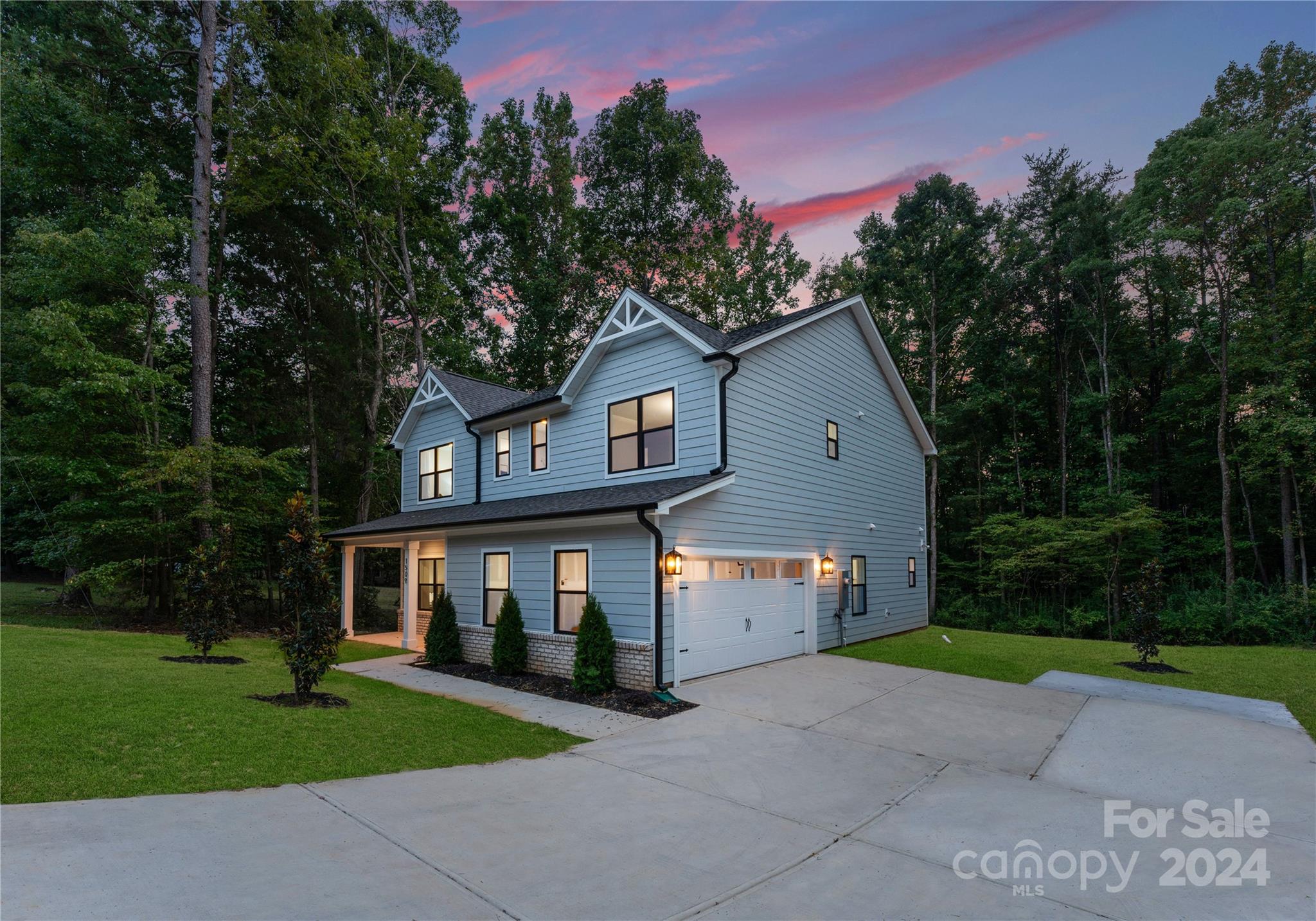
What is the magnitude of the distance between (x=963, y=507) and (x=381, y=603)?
24.3 meters

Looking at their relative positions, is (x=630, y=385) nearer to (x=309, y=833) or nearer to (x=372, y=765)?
(x=372, y=765)

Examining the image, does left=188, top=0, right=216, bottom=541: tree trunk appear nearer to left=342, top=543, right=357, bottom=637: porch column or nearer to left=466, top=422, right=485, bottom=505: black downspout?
left=342, top=543, right=357, bottom=637: porch column

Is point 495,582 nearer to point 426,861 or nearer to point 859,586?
point 859,586

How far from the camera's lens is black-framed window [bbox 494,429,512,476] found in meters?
14.4

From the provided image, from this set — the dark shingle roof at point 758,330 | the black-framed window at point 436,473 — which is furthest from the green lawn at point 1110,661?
the black-framed window at point 436,473

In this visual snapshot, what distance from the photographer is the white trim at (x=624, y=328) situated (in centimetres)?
1085

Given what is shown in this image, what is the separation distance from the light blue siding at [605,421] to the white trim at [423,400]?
114 inches

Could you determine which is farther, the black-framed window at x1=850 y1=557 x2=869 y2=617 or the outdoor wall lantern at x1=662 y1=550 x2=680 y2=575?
the black-framed window at x1=850 y1=557 x2=869 y2=617

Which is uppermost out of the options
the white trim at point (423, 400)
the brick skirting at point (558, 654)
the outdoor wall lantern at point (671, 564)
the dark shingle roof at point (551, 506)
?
the white trim at point (423, 400)

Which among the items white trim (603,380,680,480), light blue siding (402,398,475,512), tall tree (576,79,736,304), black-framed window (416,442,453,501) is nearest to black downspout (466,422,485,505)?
light blue siding (402,398,475,512)

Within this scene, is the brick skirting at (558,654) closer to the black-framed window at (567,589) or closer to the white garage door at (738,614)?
the black-framed window at (567,589)

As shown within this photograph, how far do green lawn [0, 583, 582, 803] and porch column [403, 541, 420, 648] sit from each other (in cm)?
442

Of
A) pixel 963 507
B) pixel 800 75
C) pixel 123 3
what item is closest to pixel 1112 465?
pixel 963 507

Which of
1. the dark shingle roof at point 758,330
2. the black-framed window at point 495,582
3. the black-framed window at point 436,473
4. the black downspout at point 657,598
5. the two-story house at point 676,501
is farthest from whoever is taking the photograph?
the black-framed window at point 436,473
